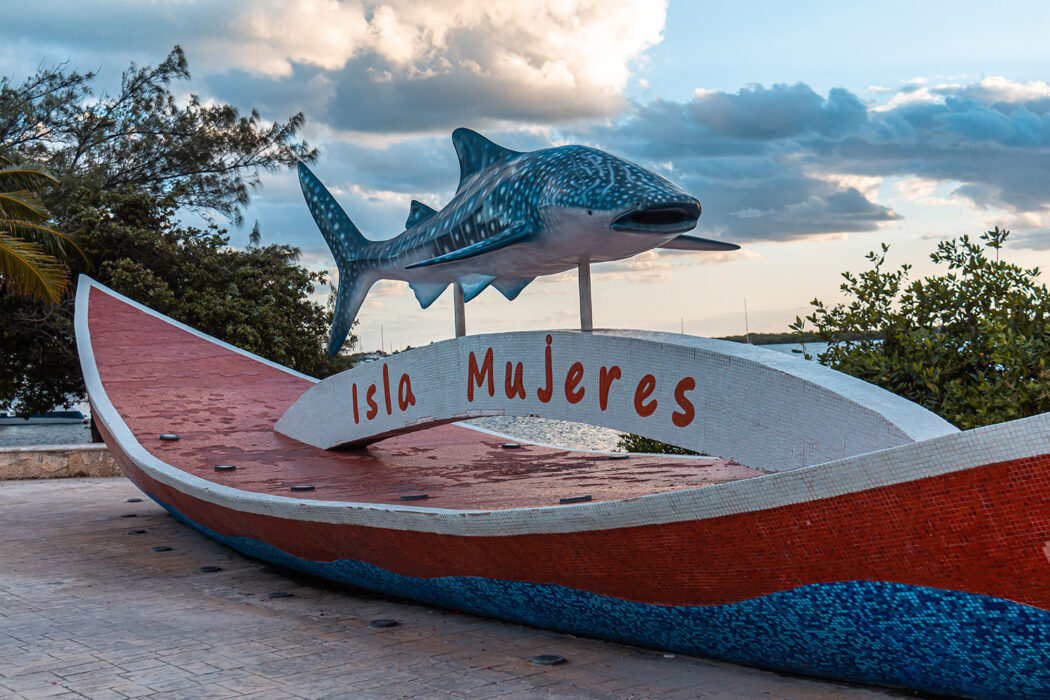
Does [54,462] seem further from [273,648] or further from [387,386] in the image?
[273,648]


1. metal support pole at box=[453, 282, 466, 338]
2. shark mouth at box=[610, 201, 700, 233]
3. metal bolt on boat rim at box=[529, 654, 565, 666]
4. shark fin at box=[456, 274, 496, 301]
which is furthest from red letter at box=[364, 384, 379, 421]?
metal bolt on boat rim at box=[529, 654, 565, 666]

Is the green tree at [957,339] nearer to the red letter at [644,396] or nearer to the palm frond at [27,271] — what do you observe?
the red letter at [644,396]

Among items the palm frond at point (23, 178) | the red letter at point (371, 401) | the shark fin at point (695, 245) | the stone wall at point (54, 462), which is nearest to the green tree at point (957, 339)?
the shark fin at point (695, 245)

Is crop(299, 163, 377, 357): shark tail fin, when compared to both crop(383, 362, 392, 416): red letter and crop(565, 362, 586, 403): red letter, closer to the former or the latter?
crop(383, 362, 392, 416): red letter

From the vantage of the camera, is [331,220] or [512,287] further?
[331,220]

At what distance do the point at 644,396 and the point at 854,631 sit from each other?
1857 mm

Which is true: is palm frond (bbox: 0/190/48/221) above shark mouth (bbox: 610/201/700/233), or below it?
above

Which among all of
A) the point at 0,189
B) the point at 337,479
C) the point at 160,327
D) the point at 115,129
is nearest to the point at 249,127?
the point at 115,129

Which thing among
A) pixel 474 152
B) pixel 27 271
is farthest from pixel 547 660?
pixel 27 271

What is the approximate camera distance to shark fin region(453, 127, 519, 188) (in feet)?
22.3

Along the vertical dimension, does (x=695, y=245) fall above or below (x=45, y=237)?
below

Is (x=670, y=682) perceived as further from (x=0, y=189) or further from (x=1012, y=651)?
(x=0, y=189)

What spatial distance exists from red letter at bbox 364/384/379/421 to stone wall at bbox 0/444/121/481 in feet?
22.7

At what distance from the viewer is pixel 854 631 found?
12.6 ft
